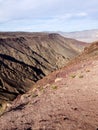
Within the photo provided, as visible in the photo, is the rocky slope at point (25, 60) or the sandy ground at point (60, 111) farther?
the rocky slope at point (25, 60)

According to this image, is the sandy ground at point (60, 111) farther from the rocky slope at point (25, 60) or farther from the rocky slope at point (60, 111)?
the rocky slope at point (25, 60)

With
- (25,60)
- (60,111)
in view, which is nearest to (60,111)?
(60,111)

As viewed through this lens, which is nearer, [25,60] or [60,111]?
[60,111]

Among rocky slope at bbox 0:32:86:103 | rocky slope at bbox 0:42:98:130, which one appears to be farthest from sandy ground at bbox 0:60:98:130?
rocky slope at bbox 0:32:86:103

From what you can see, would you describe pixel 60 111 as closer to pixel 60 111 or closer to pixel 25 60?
pixel 60 111

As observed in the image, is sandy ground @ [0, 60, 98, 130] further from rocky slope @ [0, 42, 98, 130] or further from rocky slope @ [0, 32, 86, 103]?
rocky slope @ [0, 32, 86, 103]

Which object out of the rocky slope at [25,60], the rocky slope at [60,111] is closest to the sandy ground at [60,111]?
the rocky slope at [60,111]

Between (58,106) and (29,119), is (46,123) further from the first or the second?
(58,106)

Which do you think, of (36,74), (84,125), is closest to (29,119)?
(84,125)
